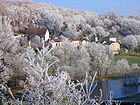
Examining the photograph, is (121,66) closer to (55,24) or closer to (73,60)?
(73,60)

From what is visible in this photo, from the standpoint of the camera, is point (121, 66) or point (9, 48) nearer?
point (9, 48)

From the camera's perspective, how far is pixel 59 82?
4.73 metres

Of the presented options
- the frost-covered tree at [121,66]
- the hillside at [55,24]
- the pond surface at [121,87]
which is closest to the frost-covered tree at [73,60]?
the pond surface at [121,87]

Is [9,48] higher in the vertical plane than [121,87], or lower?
higher

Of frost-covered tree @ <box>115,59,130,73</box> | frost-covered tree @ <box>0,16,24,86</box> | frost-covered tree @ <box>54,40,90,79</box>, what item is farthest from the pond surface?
frost-covered tree @ <box>0,16,24,86</box>

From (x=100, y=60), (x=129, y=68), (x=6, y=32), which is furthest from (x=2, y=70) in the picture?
(x=129, y=68)

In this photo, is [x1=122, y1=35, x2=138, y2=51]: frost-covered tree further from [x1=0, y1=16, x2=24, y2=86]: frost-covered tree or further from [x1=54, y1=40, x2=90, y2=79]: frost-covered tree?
[x1=0, y1=16, x2=24, y2=86]: frost-covered tree

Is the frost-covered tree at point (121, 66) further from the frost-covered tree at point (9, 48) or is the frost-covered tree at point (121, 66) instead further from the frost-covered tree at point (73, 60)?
the frost-covered tree at point (9, 48)

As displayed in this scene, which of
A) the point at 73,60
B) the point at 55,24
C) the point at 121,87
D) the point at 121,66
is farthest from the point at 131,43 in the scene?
the point at 121,87

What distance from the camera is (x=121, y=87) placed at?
2598 cm

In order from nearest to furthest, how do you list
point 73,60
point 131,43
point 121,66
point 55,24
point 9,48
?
point 9,48 → point 73,60 → point 121,66 → point 131,43 → point 55,24

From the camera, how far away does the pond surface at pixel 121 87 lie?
2212 centimetres

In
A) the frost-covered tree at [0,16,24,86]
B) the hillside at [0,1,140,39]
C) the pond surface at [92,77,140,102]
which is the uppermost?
the hillside at [0,1,140,39]

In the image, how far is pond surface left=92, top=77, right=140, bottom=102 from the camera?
22.1 metres
